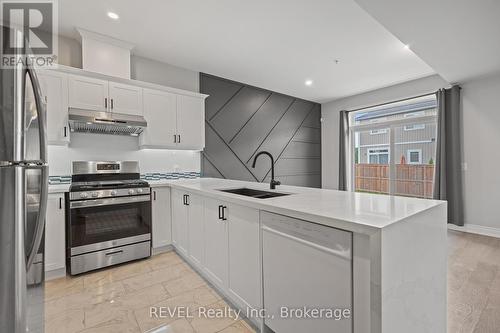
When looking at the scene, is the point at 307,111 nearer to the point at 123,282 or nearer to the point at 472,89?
the point at 472,89

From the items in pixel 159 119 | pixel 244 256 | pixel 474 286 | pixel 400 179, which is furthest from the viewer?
pixel 400 179

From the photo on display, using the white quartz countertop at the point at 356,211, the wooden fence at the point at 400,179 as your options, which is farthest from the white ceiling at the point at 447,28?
the wooden fence at the point at 400,179

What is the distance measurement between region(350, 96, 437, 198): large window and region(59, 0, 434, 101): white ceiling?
788mm

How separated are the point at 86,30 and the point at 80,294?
2.94 meters

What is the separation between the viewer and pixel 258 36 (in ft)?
9.76

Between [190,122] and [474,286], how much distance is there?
12.4 feet

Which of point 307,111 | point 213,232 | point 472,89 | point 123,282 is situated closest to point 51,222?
point 123,282

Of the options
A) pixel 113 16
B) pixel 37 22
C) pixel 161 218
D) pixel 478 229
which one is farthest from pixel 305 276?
pixel 478 229

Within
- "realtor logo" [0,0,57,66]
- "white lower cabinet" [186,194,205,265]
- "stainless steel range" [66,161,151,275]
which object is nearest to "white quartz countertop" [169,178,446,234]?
"white lower cabinet" [186,194,205,265]

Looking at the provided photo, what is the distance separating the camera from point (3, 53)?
0.81 meters

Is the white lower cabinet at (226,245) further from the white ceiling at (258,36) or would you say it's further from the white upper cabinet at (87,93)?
the white ceiling at (258,36)

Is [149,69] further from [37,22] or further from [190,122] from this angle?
[37,22]

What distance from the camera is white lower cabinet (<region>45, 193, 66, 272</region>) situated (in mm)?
2332

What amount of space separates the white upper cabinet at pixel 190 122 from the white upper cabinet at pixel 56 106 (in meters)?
1.32
